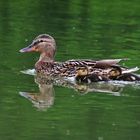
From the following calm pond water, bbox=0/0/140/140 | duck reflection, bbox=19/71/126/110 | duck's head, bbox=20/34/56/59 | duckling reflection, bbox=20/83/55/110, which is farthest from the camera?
duck's head, bbox=20/34/56/59

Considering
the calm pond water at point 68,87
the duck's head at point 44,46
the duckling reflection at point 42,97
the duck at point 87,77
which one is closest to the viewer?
the calm pond water at point 68,87

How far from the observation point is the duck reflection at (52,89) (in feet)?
42.7

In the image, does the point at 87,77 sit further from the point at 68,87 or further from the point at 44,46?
the point at 44,46

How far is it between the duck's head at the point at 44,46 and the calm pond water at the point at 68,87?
0.29 meters

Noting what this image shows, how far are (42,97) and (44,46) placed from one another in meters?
2.85

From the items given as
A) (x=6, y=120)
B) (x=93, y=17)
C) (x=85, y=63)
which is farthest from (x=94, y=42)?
(x=6, y=120)

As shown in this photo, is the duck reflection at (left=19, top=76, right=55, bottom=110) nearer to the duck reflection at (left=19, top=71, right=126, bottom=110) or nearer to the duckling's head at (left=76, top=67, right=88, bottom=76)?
the duck reflection at (left=19, top=71, right=126, bottom=110)

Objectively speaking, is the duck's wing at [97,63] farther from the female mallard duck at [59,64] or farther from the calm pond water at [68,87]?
the calm pond water at [68,87]

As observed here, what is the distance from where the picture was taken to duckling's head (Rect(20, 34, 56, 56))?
52.7ft

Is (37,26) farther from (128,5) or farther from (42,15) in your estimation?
(128,5)

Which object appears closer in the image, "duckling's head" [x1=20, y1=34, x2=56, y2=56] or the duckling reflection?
the duckling reflection

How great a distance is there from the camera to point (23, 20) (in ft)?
70.5

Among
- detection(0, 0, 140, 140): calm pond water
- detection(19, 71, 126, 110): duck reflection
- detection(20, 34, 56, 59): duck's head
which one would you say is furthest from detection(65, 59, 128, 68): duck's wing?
detection(20, 34, 56, 59): duck's head

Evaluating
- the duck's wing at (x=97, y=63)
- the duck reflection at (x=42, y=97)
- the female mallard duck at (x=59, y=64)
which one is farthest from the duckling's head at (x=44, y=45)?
the duck reflection at (x=42, y=97)
